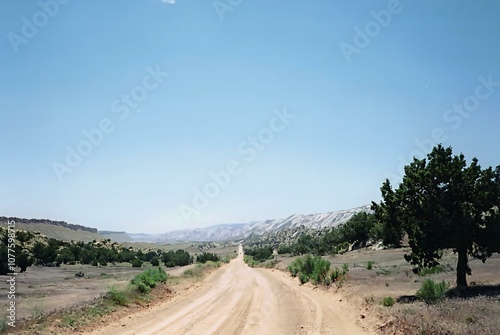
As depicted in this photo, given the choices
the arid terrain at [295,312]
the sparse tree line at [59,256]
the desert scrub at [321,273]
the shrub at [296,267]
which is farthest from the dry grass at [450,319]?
the sparse tree line at [59,256]

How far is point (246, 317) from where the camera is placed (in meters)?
16.2

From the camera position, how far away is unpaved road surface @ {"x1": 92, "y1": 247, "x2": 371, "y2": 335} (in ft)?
44.2

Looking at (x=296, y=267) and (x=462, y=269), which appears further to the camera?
(x=296, y=267)

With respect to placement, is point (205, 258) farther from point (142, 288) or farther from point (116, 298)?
point (116, 298)

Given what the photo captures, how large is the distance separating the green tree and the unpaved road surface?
5307mm

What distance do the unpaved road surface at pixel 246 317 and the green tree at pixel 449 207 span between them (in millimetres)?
5307

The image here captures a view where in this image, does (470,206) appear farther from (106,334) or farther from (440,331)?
(106,334)

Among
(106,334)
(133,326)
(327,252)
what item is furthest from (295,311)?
(327,252)

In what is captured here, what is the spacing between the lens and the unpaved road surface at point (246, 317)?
13469 millimetres

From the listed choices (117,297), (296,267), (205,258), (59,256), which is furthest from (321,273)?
(205,258)

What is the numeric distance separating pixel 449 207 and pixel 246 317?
1131 cm

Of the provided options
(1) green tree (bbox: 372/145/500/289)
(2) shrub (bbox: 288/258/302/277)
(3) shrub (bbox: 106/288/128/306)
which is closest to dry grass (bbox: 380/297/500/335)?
(1) green tree (bbox: 372/145/500/289)

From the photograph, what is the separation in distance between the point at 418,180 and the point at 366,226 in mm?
61837

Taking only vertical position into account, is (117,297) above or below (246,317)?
above
